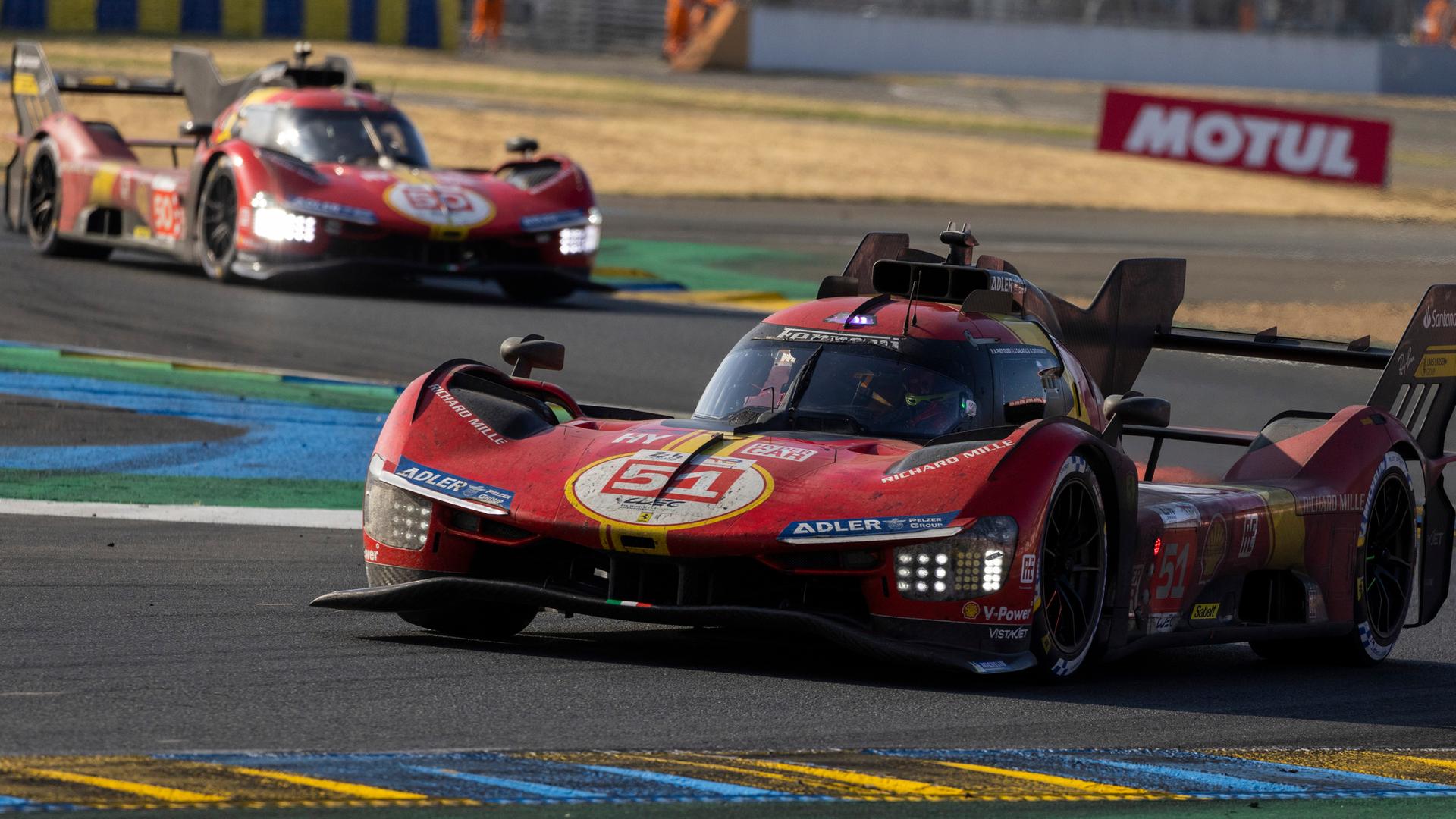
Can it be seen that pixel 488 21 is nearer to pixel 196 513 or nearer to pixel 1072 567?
pixel 196 513

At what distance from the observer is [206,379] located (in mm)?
13859

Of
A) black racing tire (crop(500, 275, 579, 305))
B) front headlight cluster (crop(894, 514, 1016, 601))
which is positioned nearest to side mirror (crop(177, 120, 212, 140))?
black racing tire (crop(500, 275, 579, 305))

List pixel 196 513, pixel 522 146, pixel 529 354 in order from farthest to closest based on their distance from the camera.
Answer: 1. pixel 522 146
2. pixel 196 513
3. pixel 529 354

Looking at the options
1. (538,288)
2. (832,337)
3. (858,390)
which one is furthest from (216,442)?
(538,288)

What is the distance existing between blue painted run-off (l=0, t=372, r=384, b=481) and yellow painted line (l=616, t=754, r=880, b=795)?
19.5 ft

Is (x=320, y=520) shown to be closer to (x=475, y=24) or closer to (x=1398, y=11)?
(x=475, y=24)

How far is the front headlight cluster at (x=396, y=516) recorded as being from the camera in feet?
23.9

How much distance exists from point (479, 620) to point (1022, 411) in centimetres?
198

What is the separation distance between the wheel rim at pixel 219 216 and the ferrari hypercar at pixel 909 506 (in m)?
10.3

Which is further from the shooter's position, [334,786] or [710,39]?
[710,39]

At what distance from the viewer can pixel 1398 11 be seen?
64188mm

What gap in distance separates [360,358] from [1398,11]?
5443 centimetres

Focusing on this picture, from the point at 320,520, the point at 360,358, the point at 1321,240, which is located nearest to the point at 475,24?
the point at 1321,240

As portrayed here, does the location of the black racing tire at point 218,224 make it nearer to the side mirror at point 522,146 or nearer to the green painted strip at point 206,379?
the side mirror at point 522,146
